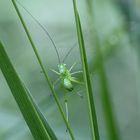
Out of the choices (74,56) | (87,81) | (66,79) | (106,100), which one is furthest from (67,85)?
(74,56)

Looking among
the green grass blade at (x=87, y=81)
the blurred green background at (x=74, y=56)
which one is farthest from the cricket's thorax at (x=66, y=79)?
the blurred green background at (x=74, y=56)

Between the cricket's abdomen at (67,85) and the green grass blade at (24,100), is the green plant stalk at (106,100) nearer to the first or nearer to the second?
the cricket's abdomen at (67,85)

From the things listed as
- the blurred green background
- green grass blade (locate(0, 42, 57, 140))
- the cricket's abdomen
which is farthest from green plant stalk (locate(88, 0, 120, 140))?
the blurred green background

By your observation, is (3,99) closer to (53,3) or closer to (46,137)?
(53,3)

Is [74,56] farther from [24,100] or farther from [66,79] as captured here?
[24,100]

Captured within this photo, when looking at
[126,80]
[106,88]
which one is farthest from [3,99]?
[106,88]

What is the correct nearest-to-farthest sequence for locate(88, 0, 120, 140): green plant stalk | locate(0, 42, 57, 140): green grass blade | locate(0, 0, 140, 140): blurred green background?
locate(0, 42, 57, 140): green grass blade < locate(88, 0, 120, 140): green plant stalk < locate(0, 0, 140, 140): blurred green background

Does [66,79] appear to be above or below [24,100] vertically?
above

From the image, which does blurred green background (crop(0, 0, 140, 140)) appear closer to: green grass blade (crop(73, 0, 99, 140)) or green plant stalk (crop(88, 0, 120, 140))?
green plant stalk (crop(88, 0, 120, 140))
